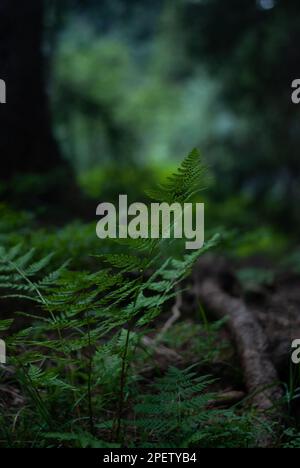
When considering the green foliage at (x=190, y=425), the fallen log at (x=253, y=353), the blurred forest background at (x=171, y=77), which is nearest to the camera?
the green foliage at (x=190, y=425)

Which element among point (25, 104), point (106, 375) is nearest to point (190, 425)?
point (106, 375)

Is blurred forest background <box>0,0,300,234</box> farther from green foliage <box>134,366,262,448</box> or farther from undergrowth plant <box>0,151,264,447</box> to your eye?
green foliage <box>134,366,262,448</box>

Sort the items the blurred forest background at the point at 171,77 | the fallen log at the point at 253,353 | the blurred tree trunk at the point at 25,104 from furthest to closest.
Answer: the blurred forest background at the point at 171,77
the blurred tree trunk at the point at 25,104
the fallen log at the point at 253,353

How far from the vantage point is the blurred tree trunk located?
4.54 meters

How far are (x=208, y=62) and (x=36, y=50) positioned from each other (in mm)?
2742

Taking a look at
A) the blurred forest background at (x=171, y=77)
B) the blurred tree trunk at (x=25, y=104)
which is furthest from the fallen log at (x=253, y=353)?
the blurred tree trunk at (x=25, y=104)

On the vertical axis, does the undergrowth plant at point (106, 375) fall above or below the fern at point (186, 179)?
below

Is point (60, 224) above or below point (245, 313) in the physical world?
above

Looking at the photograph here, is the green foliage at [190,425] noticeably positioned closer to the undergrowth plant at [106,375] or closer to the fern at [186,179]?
the undergrowth plant at [106,375]

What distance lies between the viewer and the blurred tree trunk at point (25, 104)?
14.9ft

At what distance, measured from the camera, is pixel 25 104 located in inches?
190

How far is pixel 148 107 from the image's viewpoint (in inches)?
444
